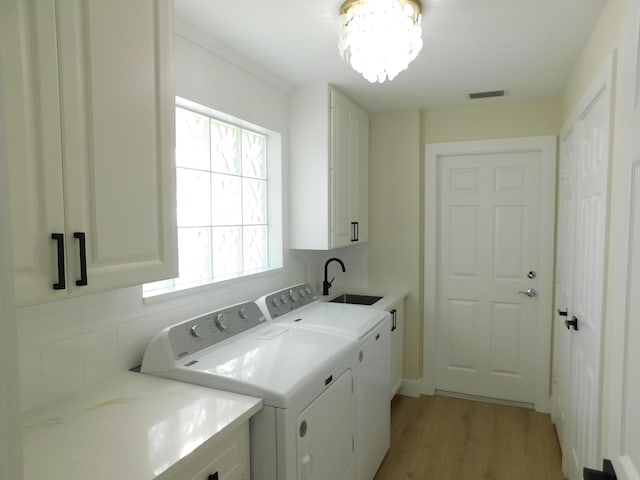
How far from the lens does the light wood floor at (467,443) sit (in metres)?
2.46

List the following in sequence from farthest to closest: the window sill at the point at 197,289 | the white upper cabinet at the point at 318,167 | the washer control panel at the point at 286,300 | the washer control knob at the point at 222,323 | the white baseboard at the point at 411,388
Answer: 1. the white baseboard at the point at 411,388
2. the white upper cabinet at the point at 318,167
3. the washer control panel at the point at 286,300
4. the washer control knob at the point at 222,323
5. the window sill at the point at 197,289

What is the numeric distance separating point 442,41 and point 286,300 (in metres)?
1.66

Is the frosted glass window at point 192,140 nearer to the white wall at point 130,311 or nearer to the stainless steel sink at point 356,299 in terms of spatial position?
the white wall at point 130,311

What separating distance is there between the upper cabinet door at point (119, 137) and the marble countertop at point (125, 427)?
0.42 metres

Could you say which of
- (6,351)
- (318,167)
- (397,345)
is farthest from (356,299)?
(6,351)

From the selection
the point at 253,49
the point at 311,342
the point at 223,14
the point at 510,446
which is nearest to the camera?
the point at 223,14

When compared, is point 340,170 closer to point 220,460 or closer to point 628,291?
point 220,460

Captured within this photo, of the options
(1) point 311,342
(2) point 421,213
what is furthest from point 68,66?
(2) point 421,213

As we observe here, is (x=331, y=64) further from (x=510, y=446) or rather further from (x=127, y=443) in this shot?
(x=510, y=446)

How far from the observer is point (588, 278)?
185 cm

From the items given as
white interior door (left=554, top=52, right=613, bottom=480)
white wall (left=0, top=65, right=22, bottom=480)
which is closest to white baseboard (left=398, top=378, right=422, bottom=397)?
white interior door (left=554, top=52, right=613, bottom=480)

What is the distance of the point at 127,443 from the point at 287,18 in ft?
5.66

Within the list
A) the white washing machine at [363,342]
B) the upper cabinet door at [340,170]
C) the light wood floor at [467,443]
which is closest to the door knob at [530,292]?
the light wood floor at [467,443]

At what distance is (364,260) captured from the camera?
3.58 meters
